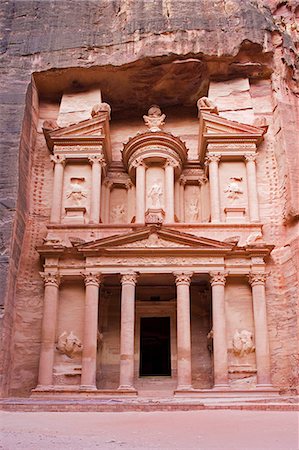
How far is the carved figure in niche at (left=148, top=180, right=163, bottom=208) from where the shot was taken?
1859 cm

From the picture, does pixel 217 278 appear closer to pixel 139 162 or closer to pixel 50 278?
pixel 50 278

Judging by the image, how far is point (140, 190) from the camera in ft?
60.7

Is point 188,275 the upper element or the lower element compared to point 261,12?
lower

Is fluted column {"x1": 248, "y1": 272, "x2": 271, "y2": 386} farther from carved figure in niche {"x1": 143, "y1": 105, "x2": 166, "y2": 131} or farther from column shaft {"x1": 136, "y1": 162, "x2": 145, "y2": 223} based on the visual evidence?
carved figure in niche {"x1": 143, "y1": 105, "x2": 166, "y2": 131}

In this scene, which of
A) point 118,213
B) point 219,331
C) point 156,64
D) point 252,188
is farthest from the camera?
point 118,213

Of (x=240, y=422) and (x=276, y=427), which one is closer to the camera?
(x=276, y=427)

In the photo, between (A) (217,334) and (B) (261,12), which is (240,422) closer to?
(A) (217,334)

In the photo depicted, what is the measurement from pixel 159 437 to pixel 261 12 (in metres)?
18.4

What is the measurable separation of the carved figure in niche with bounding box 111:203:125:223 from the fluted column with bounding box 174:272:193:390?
4458 mm

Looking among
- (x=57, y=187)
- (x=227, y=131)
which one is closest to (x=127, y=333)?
(x=57, y=187)

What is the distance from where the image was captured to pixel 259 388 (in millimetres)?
14922

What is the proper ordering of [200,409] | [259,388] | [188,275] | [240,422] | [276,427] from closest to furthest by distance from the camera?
[276,427] < [240,422] < [200,409] < [259,388] < [188,275]

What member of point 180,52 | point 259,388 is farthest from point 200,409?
point 180,52

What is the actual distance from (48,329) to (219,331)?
5.24 m
